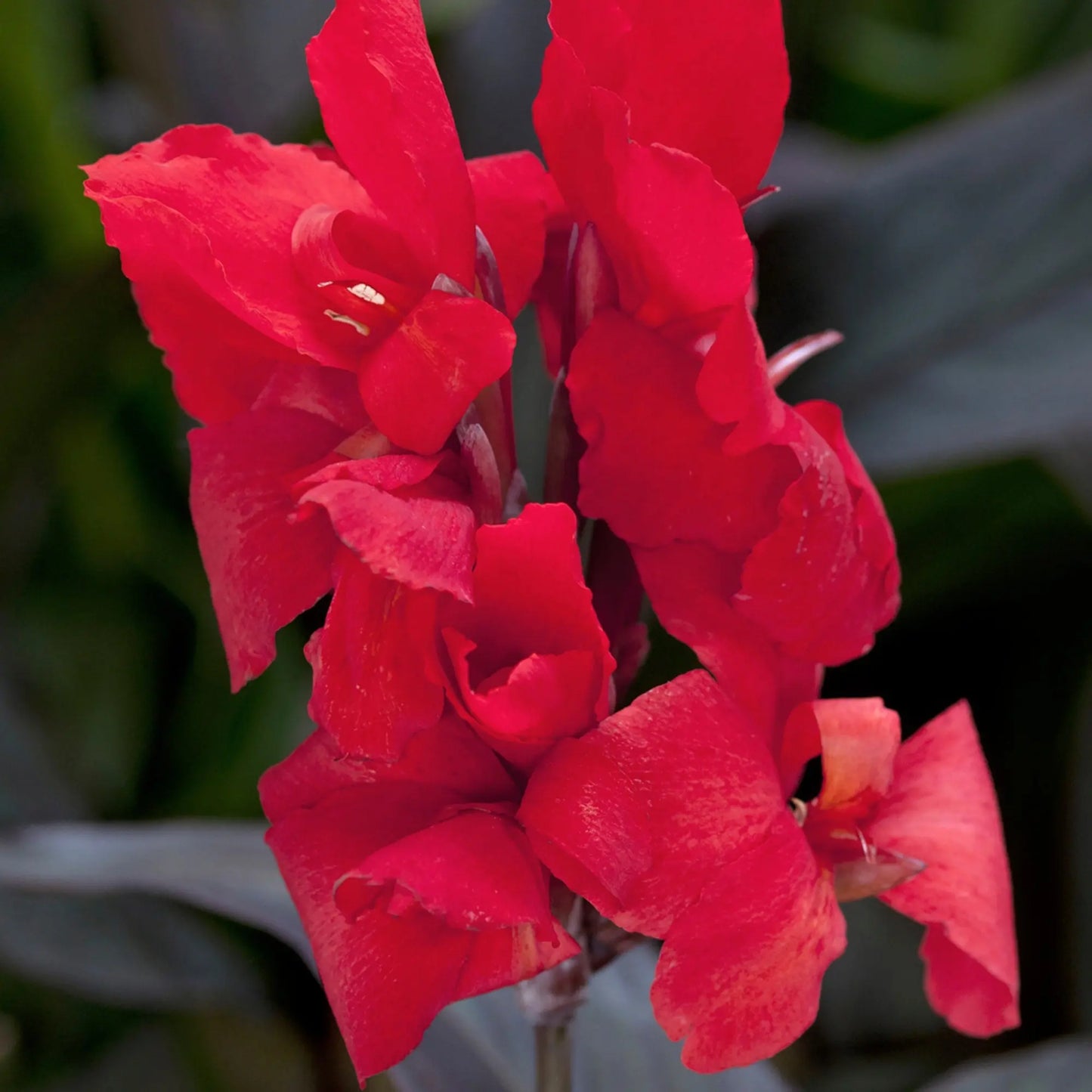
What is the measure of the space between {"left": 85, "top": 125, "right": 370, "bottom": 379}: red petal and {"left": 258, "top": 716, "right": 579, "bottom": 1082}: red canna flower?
0.11 metres

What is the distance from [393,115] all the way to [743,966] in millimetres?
234

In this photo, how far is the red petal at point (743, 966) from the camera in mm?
305

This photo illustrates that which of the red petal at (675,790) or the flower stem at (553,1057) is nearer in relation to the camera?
the red petal at (675,790)

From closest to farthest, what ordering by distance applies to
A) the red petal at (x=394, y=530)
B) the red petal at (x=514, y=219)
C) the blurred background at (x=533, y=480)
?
the red petal at (x=394, y=530) → the red petal at (x=514, y=219) → the blurred background at (x=533, y=480)

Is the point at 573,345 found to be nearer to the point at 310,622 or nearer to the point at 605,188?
the point at 605,188

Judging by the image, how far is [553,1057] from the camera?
0.43 m

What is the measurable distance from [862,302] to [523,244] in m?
0.54

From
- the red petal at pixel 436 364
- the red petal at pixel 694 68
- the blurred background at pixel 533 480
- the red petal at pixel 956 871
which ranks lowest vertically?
the blurred background at pixel 533 480

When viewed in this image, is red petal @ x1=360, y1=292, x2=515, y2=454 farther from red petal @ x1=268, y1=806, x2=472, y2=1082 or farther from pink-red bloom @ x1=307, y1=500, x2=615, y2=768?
red petal @ x1=268, y1=806, x2=472, y2=1082

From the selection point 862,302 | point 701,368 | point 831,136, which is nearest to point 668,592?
point 701,368

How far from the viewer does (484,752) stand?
12.9 inches

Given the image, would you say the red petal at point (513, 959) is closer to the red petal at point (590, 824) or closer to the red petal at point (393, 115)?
the red petal at point (590, 824)

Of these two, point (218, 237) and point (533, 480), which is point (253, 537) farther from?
point (533, 480)

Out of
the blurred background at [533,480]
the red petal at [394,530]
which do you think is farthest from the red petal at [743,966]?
the blurred background at [533,480]
